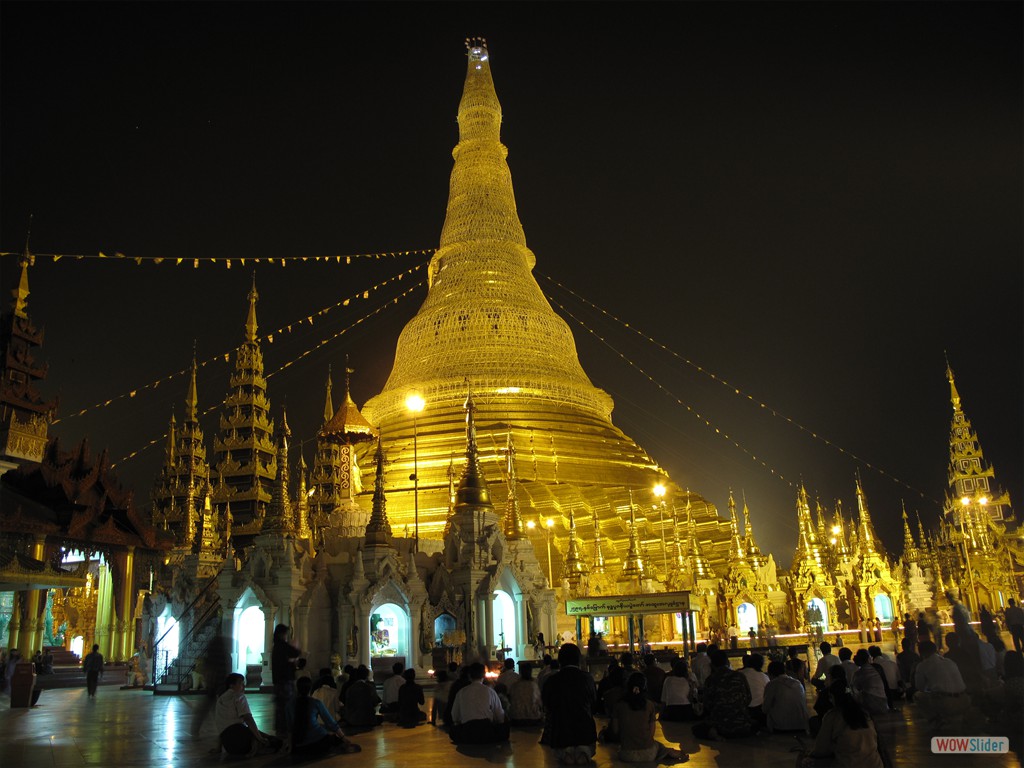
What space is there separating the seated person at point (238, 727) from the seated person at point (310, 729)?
0.48 m

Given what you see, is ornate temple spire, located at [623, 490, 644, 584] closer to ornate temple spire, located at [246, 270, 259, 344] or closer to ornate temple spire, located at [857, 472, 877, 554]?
ornate temple spire, located at [857, 472, 877, 554]

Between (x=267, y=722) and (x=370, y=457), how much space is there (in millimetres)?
28188

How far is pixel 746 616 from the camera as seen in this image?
100 feet

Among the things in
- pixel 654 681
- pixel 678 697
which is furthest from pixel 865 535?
pixel 678 697

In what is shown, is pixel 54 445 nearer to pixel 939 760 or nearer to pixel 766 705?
pixel 766 705

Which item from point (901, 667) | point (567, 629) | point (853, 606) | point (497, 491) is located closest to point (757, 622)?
point (853, 606)

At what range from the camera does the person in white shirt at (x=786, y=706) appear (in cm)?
970

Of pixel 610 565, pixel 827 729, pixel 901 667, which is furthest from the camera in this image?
pixel 610 565

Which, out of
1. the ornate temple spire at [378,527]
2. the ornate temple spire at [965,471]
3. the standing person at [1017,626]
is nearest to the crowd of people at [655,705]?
the standing person at [1017,626]

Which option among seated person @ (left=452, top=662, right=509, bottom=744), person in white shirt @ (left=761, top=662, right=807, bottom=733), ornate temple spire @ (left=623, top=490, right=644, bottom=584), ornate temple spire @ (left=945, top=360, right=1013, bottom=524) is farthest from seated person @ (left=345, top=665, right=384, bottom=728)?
ornate temple spire @ (left=945, top=360, right=1013, bottom=524)

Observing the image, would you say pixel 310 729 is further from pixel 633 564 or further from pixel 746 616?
pixel 746 616

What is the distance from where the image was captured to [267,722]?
12281 millimetres

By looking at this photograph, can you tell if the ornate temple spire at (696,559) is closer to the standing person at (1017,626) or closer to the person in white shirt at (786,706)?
the standing person at (1017,626)

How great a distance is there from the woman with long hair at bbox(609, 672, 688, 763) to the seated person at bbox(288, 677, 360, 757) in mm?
2943
